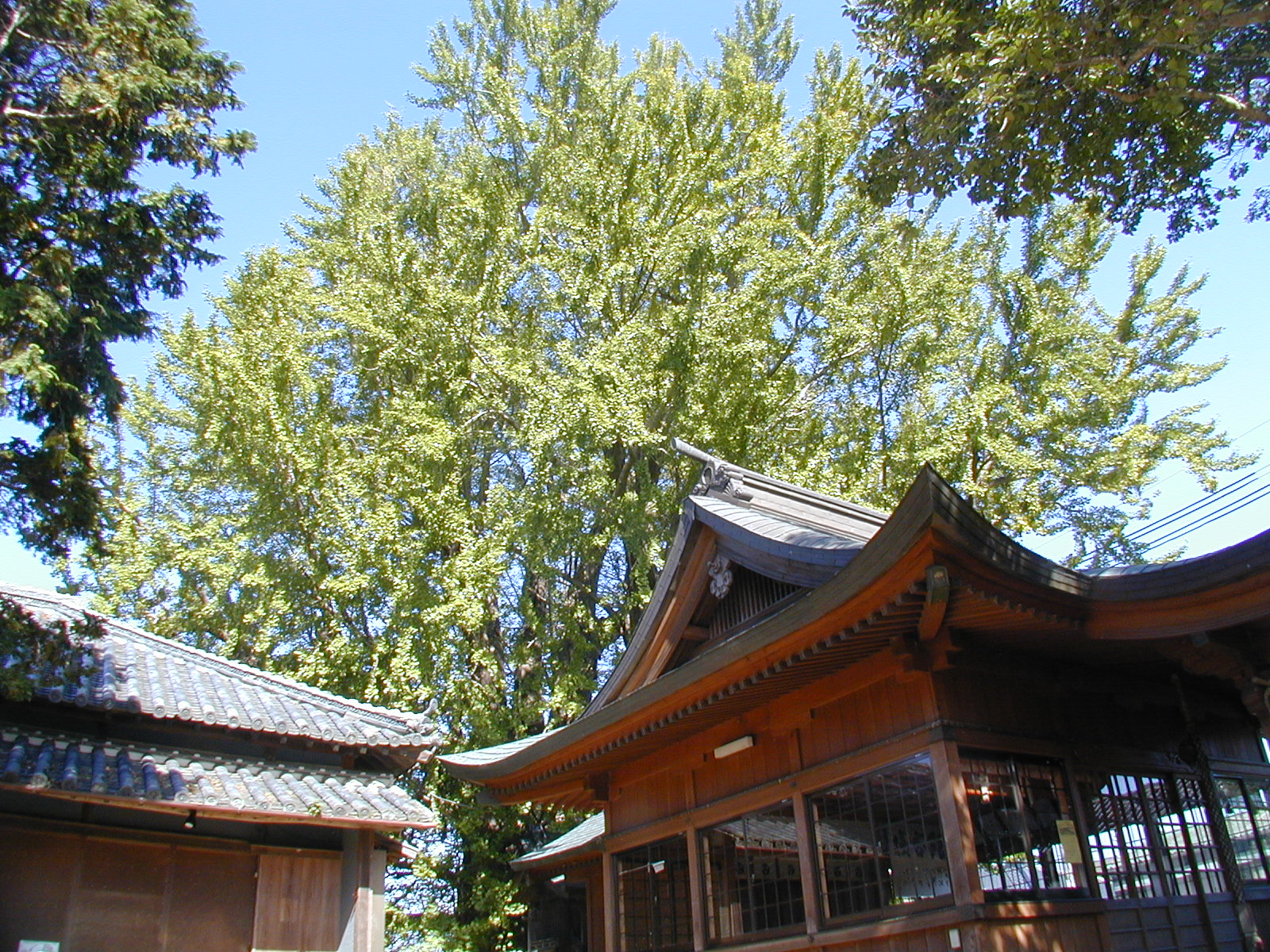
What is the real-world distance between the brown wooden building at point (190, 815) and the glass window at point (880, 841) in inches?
159

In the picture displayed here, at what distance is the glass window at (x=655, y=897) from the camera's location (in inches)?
370

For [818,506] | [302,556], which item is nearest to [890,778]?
[818,506]

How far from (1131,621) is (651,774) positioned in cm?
533

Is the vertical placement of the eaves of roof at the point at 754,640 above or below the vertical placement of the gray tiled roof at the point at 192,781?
above

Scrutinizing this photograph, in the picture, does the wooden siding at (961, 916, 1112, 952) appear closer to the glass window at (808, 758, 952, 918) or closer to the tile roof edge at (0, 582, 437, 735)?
the glass window at (808, 758, 952, 918)

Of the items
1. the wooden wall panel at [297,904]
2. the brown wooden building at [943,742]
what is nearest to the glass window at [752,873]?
the brown wooden building at [943,742]

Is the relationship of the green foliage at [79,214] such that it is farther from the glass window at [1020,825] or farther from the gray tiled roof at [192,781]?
the glass window at [1020,825]

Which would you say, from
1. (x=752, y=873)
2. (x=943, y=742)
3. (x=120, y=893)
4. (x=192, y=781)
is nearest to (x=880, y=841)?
(x=943, y=742)

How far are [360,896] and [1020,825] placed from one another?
6292 mm

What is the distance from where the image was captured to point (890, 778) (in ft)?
22.4

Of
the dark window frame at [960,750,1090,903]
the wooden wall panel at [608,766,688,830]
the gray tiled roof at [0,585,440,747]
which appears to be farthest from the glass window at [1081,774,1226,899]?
the gray tiled roof at [0,585,440,747]

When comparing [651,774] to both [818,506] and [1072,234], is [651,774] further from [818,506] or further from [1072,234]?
[1072,234]

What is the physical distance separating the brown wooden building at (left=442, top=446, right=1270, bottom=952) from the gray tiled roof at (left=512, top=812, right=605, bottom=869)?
2.55 meters

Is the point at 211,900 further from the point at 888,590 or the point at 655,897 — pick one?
the point at 888,590
